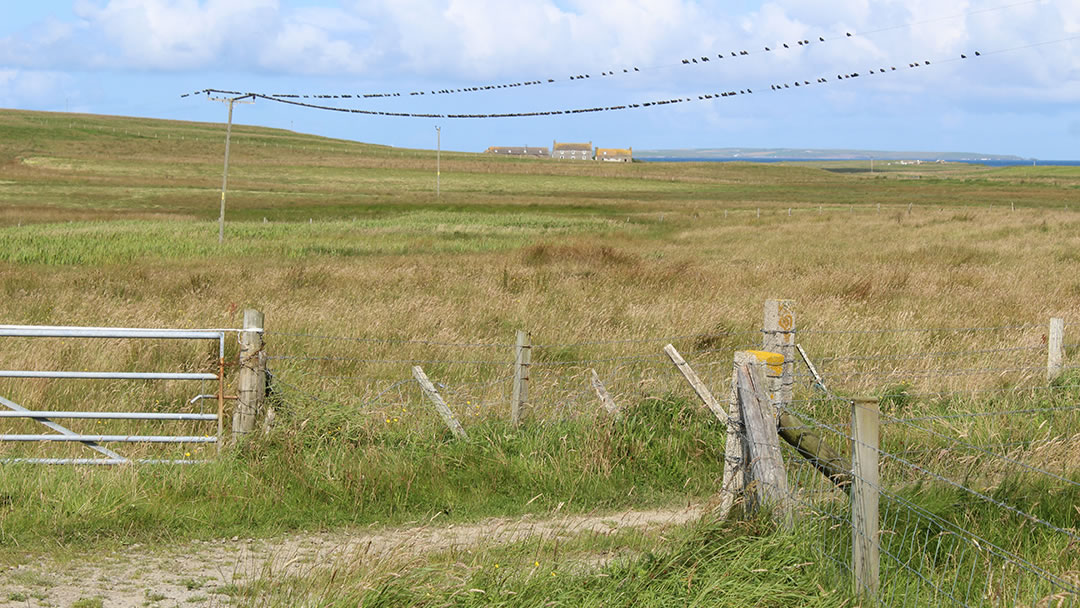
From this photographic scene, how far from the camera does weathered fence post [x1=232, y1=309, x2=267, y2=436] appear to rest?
24.6 ft

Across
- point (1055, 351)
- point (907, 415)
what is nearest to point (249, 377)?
point (907, 415)

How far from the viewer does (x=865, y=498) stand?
4465 mm

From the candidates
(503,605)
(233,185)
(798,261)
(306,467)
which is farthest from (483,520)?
(233,185)

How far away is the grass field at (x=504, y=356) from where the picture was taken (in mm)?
5344

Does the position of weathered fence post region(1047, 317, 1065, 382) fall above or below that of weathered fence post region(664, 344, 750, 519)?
above

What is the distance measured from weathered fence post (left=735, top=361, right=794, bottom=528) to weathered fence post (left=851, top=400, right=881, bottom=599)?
2.12ft

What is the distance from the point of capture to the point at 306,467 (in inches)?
278

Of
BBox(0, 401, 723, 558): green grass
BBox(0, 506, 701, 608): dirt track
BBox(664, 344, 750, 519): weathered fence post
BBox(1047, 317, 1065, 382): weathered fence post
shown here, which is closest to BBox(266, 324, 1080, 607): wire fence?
BBox(1047, 317, 1065, 382): weathered fence post

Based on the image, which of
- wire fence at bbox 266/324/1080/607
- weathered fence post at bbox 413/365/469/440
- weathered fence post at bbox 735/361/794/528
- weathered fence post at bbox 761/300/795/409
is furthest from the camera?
weathered fence post at bbox 761/300/795/409

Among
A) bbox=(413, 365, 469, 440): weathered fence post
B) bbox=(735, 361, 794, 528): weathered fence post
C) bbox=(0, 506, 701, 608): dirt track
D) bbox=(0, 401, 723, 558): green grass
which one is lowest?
bbox=(0, 506, 701, 608): dirt track

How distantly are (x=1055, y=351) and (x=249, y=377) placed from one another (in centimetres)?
757

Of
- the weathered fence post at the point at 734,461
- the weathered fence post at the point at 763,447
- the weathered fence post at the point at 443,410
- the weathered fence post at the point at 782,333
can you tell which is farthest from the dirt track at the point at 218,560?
the weathered fence post at the point at 782,333

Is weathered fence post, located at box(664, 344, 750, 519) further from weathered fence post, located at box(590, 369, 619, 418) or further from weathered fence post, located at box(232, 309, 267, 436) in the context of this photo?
weathered fence post, located at box(232, 309, 267, 436)

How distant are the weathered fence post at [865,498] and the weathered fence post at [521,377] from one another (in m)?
3.91
